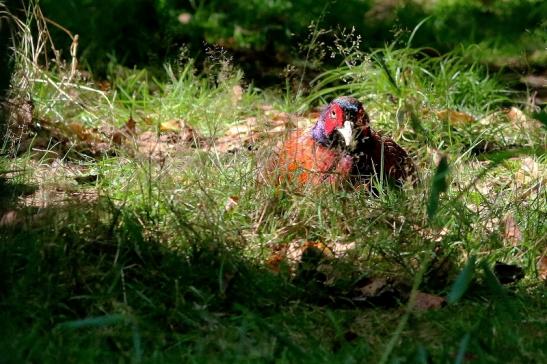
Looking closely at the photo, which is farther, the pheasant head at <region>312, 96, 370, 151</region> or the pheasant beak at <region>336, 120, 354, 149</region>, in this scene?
the pheasant head at <region>312, 96, 370, 151</region>

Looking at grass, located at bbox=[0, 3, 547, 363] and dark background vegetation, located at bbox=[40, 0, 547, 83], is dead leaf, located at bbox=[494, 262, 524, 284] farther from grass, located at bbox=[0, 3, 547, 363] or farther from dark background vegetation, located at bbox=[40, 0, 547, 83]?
dark background vegetation, located at bbox=[40, 0, 547, 83]

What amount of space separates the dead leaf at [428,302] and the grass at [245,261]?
40 millimetres

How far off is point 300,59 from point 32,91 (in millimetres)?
2086

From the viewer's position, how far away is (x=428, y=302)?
12.1 feet

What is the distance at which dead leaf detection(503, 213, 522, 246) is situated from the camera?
4.22 m

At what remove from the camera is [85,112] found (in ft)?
19.5

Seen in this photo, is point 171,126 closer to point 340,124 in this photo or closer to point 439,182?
point 340,124

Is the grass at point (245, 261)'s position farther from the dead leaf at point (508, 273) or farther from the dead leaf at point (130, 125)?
the dead leaf at point (130, 125)

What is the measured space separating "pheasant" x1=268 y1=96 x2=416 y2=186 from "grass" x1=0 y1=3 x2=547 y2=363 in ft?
0.41

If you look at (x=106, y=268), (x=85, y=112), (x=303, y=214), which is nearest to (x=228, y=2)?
(x=85, y=112)

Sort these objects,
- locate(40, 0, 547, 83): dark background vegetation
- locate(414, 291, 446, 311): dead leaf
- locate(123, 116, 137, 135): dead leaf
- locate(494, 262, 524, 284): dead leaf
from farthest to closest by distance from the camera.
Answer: locate(40, 0, 547, 83): dark background vegetation
locate(123, 116, 137, 135): dead leaf
locate(494, 262, 524, 284): dead leaf
locate(414, 291, 446, 311): dead leaf

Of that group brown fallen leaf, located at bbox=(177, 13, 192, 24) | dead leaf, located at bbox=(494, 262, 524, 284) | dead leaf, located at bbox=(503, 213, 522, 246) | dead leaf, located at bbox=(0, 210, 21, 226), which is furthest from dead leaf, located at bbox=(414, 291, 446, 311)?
brown fallen leaf, located at bbox=(177, 13, 192, 24)

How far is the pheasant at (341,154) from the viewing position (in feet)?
14.7

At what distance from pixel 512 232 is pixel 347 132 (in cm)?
94
